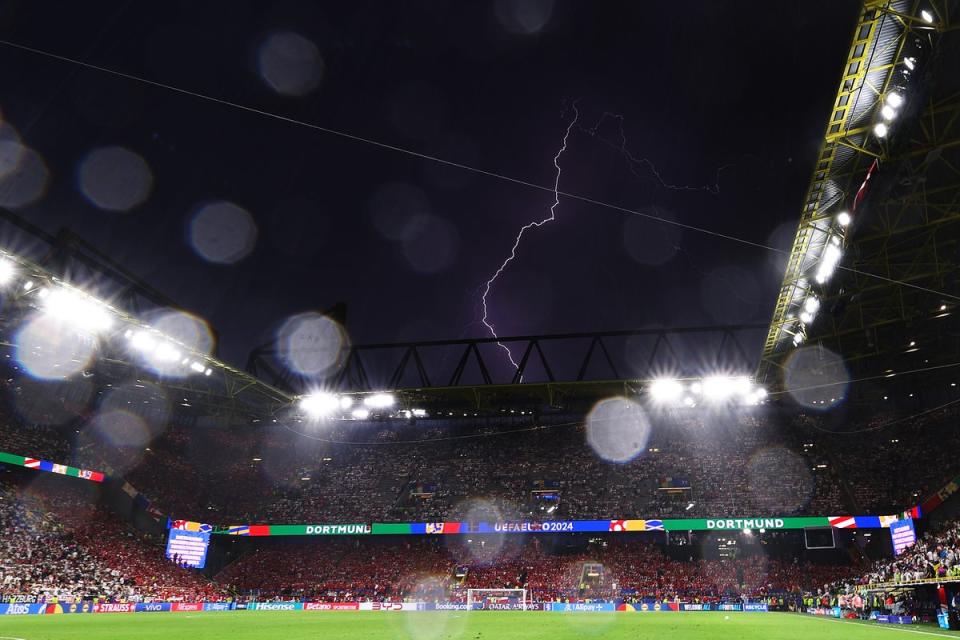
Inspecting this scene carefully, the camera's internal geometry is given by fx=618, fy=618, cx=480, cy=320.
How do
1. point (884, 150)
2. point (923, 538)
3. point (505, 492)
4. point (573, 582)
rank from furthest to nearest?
1. point (505, 492)
2. point (573, 582)
3. point (923, 538)
4. point (884, 150)

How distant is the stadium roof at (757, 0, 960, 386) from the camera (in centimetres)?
1526

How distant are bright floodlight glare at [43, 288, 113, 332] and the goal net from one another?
27134 mm

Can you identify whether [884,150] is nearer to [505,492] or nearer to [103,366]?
[505,492]

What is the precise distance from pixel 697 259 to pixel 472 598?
26.0m

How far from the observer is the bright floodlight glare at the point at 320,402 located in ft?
155

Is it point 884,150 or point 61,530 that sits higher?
point 884,150

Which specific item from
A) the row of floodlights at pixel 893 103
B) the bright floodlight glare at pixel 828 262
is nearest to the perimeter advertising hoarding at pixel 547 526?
the bright floodlight glare at pixel 828 262

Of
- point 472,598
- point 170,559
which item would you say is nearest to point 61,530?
point 170,559

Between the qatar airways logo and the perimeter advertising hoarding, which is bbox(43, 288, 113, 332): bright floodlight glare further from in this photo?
the qatar airways logo

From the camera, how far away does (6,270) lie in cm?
2744

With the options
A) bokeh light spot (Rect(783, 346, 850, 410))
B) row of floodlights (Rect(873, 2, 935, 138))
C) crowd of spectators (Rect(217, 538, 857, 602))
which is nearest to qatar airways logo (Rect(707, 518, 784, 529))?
crowd of spectators (Rect(217, 538, 857, 602))

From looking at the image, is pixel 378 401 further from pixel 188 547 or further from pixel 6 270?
pixel 6 270

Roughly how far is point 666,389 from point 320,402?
25949mm

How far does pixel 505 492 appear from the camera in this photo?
48.2 m
